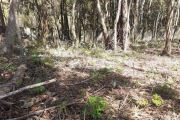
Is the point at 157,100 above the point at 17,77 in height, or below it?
below

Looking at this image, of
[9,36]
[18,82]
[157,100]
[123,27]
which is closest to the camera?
[157,100]

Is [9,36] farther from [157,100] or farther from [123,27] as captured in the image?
[157,100]

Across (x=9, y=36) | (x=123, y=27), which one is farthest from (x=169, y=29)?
(x=9, y=36)

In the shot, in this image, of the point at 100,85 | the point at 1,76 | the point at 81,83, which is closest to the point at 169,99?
the point at 100,85

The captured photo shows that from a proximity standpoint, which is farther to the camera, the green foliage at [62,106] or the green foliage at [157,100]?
the green foliage at [157,100]

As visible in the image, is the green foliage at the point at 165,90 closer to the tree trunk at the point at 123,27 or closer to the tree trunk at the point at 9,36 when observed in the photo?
the tree trunk at the point at 123,27

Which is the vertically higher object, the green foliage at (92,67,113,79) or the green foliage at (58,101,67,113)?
the green foliage at (92,67,113,79)

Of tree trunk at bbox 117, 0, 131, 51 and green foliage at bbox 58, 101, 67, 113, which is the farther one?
tree trunk at bbox 117, 0, 131, 51

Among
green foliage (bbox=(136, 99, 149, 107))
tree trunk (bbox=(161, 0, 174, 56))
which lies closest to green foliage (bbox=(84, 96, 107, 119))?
green foliage (bbox=(136, 99, 149, 107))

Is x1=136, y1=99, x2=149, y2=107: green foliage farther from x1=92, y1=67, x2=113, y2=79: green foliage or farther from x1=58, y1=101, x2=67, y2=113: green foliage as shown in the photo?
x1=58, y1=101, x2=67, y2=113: green foliage

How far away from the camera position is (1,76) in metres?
4.34

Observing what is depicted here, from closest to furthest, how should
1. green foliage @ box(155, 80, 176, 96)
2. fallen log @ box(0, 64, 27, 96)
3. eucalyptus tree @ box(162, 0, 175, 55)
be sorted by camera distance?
fallen log @ box(0, 64, 27, 96)
green foliage @ box(155, 80, 176, 96)
eucalyptus tree @ box(162, 0, 175, 55)

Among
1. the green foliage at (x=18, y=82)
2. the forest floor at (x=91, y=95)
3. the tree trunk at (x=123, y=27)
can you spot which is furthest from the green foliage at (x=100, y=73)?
the tree trunk at (x=123, y=27)

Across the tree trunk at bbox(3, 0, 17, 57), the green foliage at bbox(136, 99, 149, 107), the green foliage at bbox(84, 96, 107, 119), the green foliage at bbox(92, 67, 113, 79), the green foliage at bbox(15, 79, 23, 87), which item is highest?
the tree trunk at bbox(3, 0, 17, 57)
